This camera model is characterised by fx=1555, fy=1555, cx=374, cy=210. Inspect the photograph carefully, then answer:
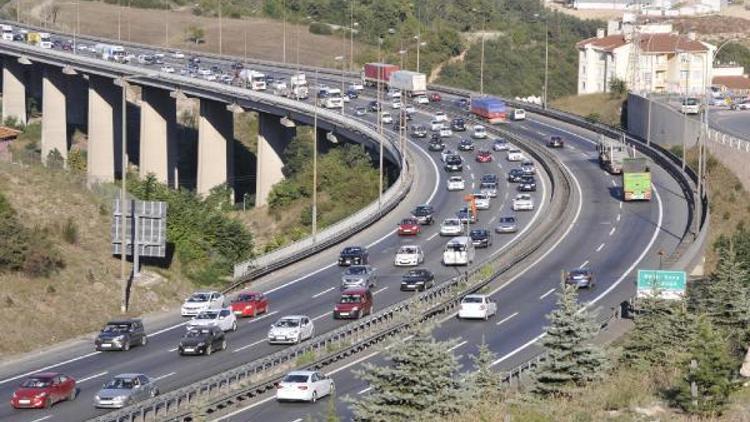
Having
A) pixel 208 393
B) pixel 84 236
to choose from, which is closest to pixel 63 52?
pixel 84 236

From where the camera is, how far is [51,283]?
71688mm

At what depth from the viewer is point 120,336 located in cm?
6019

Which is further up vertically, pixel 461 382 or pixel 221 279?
pixel 461 382

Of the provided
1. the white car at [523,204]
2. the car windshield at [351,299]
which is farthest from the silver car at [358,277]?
the white car at [523,204]

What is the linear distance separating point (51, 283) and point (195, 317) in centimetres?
963

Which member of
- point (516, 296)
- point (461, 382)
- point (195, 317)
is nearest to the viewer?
point (461, 382)

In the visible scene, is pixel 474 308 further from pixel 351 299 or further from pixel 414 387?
pixel 414 387

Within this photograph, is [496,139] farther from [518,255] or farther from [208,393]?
[208,393]

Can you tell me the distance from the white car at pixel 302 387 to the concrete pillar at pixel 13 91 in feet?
406

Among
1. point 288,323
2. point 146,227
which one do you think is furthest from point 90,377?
point 146,227

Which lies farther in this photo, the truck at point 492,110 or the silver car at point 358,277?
the truck at point 492,110

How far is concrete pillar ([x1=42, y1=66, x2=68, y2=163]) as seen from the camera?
5984 inches

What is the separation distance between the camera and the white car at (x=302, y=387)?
47562mm

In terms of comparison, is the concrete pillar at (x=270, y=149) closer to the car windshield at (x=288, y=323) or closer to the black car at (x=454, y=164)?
the black car at (x=454, y=164)
